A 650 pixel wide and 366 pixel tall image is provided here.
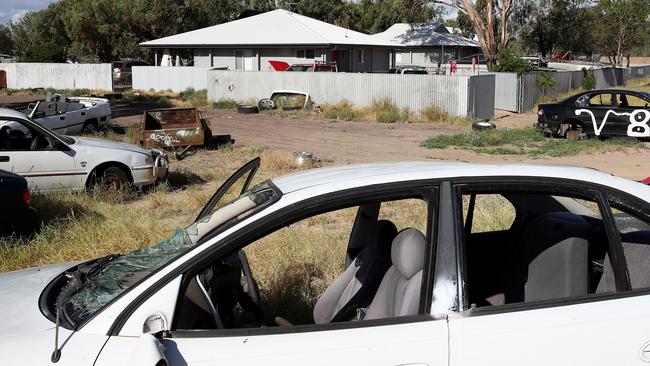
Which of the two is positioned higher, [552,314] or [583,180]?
[583,180]

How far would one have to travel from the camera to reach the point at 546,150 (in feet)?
61.0

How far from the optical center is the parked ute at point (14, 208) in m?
7.43

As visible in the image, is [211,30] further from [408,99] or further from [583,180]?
[583,180]

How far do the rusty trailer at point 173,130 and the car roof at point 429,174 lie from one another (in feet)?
48.1

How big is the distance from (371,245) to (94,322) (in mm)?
1478

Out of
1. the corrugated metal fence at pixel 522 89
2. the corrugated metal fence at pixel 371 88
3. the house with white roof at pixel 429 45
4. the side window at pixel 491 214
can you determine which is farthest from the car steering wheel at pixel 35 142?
the house with white roof at pixel 429 45

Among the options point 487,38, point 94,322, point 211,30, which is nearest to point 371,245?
point 94,322

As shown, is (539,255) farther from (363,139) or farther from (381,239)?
(363,139)

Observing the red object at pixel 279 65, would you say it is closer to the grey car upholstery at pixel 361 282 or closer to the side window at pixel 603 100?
the side window at pixel 603 100

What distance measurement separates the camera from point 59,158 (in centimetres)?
1085

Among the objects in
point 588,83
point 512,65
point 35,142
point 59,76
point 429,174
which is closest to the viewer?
point 429,174

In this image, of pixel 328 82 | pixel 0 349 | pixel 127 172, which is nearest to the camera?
pixel 0 349

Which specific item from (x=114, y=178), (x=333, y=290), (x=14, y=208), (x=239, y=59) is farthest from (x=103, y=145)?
(x=239, y=59)

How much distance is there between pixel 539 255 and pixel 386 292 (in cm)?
76
